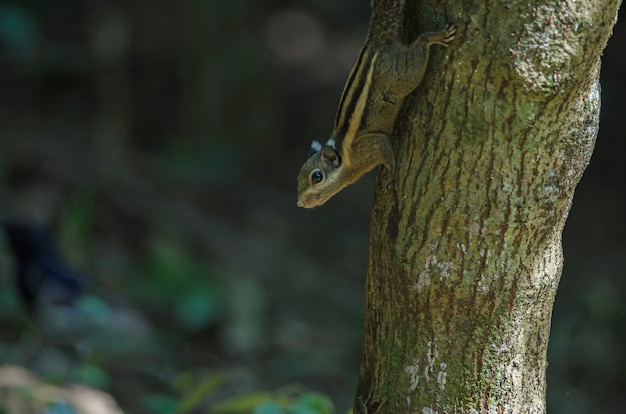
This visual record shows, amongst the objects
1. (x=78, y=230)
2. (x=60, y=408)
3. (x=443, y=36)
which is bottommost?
(x=60, y=408)

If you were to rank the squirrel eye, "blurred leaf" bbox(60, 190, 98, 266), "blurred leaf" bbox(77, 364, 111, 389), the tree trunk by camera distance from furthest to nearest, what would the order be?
1. "blurred leaf" bbox(60, 190, 98, 266)
2. "blurred leaf" bbox(77, 364, 111, 389)
3. the squirrel eye
4. the tree trunk

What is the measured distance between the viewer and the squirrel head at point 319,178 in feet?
10.4

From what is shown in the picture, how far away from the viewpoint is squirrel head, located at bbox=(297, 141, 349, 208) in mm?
3170

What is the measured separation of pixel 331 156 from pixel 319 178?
131 millimetres

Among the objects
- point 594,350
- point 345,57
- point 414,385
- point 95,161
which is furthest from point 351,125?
point 345,57

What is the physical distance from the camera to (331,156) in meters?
3.14

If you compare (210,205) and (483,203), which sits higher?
(210,205)

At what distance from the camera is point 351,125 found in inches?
114

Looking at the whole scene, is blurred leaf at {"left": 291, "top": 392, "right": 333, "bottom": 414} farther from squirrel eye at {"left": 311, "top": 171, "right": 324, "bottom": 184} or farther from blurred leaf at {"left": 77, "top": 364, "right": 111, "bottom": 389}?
blurred leaf at {"left": 77, "top": 364, "right": 111, "bottom": 389}

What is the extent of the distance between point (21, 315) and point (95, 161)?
252cm

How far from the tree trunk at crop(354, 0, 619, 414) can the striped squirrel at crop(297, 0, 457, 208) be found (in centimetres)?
5

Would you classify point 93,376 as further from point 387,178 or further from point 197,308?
point 387,178

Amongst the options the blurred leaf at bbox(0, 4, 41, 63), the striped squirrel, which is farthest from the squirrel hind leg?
the blurred leaf at bbox(0, 4, 41, 63)

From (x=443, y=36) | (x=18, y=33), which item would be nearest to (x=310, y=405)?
(x=443, y=36)
